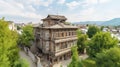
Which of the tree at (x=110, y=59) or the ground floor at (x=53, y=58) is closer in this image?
the tree at (x=110, y=59)

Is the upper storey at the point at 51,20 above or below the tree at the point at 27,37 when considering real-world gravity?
above

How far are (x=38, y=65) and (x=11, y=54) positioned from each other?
9.45 metres

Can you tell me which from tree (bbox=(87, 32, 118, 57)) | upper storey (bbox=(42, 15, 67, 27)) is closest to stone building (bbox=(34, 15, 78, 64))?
upper storey (bbox=(42, 15, 67, 27))

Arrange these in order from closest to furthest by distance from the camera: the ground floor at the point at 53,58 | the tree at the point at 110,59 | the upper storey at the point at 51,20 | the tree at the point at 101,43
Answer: the tree at the point at 110,59, the tree at the point at 101,43, the ground floor at the point at 53,58, the upper storey at the point at 51,20

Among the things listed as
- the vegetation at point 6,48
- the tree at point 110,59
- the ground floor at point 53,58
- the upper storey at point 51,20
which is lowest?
the ground floor at point 53,58

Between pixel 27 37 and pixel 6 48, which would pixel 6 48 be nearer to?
pixel 6 48

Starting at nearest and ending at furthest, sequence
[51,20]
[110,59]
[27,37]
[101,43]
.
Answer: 1. [110,59]
2. [101,43]
3. [51,20]
4. [27,37]

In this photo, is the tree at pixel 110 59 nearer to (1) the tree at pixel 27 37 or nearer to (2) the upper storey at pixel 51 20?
(2) the upper storey at pixel 51 20

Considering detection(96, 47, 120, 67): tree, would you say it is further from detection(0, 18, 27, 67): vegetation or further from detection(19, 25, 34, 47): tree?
detection(19, 25, 34, 47): tree

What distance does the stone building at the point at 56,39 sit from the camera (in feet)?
118

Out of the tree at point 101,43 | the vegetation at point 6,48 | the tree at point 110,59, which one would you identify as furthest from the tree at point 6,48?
the tree at point 101,43

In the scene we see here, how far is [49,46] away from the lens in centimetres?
3712

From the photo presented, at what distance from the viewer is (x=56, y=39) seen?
36.1 metres

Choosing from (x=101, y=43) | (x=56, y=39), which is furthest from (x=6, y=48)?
(x=101, y=43)
